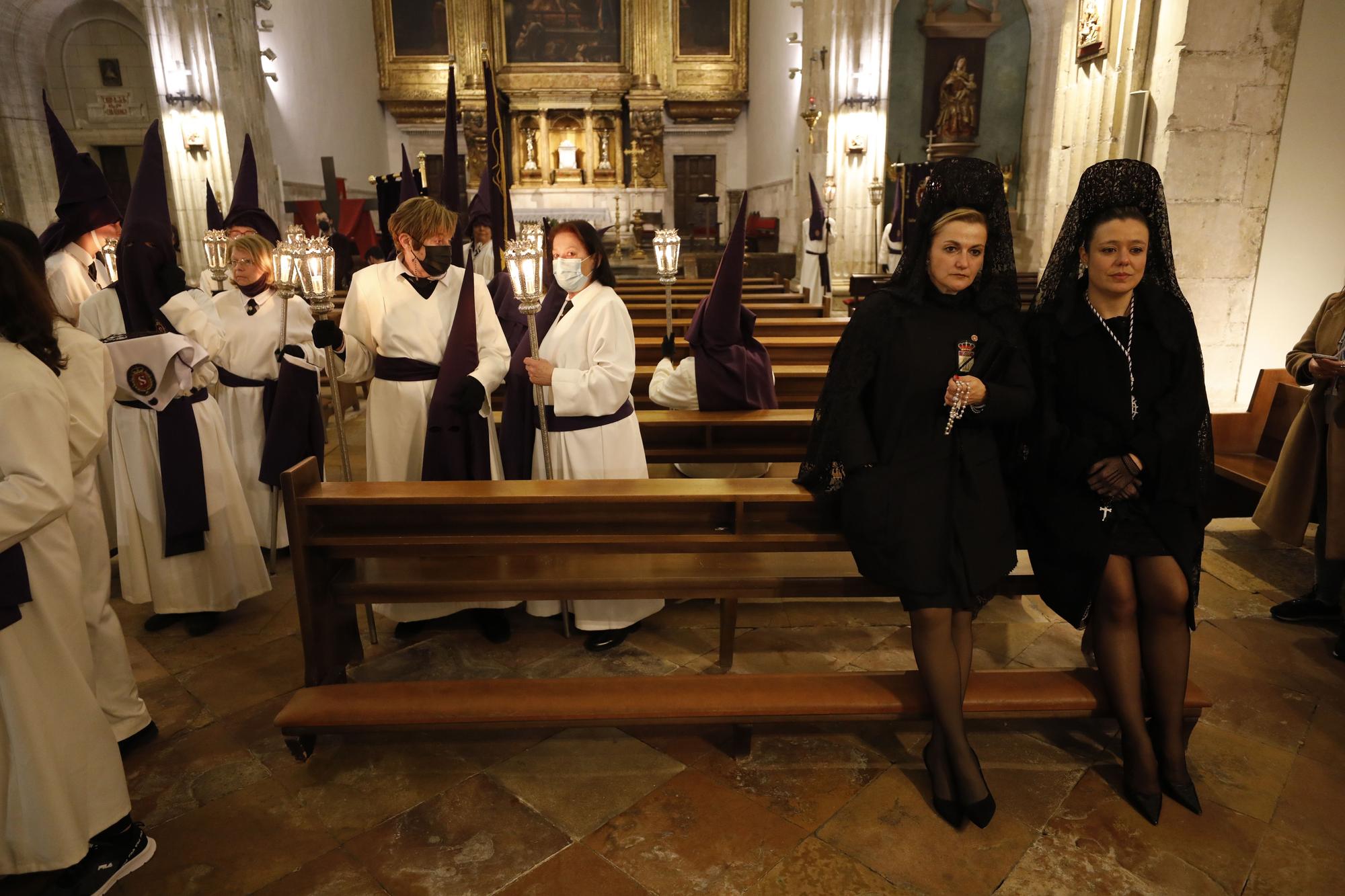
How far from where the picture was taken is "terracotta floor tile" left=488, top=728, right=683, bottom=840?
224 cm

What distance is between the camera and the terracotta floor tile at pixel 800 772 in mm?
2242

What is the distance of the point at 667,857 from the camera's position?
206 centimetres

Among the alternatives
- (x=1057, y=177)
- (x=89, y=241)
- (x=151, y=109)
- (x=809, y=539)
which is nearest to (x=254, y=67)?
(x=151, y=109)

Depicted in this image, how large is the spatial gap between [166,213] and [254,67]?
9672mm

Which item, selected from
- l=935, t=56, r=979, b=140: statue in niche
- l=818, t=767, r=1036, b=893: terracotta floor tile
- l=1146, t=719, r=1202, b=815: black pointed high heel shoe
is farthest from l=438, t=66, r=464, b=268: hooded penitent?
l=935, t=56, r=979, b=140: statue in niche

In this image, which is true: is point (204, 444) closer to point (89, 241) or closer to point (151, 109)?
point (89, 241)

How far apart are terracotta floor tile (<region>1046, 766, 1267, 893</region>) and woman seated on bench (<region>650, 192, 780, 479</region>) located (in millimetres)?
1748

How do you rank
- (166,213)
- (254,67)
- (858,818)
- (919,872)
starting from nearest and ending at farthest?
(919,872), (858,818), (166,213), (254,67)

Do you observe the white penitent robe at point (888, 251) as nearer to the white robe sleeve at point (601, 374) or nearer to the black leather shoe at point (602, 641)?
the white robe sleeve at point (601, 374)

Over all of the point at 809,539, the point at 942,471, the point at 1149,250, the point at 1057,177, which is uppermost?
the point at 1057,177

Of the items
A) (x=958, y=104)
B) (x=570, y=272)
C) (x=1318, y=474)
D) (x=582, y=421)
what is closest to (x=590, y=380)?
(x=582, y=421)

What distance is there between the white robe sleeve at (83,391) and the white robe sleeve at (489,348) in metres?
1.26

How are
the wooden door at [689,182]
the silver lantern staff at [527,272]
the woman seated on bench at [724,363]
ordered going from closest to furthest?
1. the silver lantern staff at [527,272]
2. the woman seated on bench at [724,363]
3. the wooden door at [689,182]

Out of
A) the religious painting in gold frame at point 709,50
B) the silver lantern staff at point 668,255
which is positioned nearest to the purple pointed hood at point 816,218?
the silver lantern staff at point 668,255
